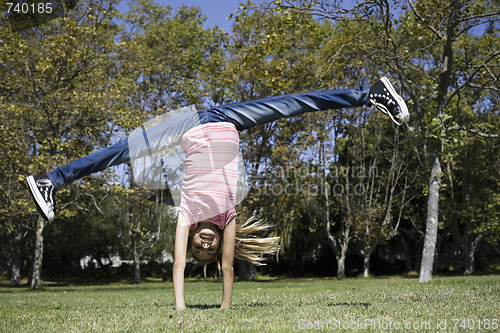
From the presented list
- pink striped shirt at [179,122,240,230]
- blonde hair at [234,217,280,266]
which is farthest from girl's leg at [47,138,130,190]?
blonde hair at [234,217,280,266]

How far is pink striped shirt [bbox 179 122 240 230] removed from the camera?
5.69m

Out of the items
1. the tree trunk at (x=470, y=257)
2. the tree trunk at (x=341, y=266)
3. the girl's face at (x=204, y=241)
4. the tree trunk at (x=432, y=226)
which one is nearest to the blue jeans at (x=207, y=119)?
the girl's face at (x=204, y=241)

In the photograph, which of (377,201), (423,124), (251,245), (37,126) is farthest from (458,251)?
(251,245)

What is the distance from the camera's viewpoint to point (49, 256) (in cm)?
4100

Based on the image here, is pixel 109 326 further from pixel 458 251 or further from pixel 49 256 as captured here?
pixel 458 251

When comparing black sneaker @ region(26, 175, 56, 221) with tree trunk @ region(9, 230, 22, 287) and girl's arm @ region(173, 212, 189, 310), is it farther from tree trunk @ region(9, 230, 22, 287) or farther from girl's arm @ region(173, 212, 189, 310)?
tree trunk @ region(9, 230, 22, 287)

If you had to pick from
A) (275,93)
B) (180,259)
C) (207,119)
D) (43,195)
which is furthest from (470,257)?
(43,195)

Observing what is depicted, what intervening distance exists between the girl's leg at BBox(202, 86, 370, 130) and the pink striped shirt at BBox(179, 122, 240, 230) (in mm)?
281

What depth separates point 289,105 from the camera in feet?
20.5

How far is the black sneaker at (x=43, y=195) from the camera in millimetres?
5809

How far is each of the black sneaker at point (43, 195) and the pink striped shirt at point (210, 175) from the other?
4.98ft

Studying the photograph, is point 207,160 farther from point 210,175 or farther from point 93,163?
point 93,163

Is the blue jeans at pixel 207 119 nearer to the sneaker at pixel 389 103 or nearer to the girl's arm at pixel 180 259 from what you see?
the sneaker at pixel 389 103

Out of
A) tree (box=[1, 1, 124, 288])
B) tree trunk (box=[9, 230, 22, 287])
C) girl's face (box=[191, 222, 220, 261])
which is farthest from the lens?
tree trunk (box=[9, 230, 22, 287])
